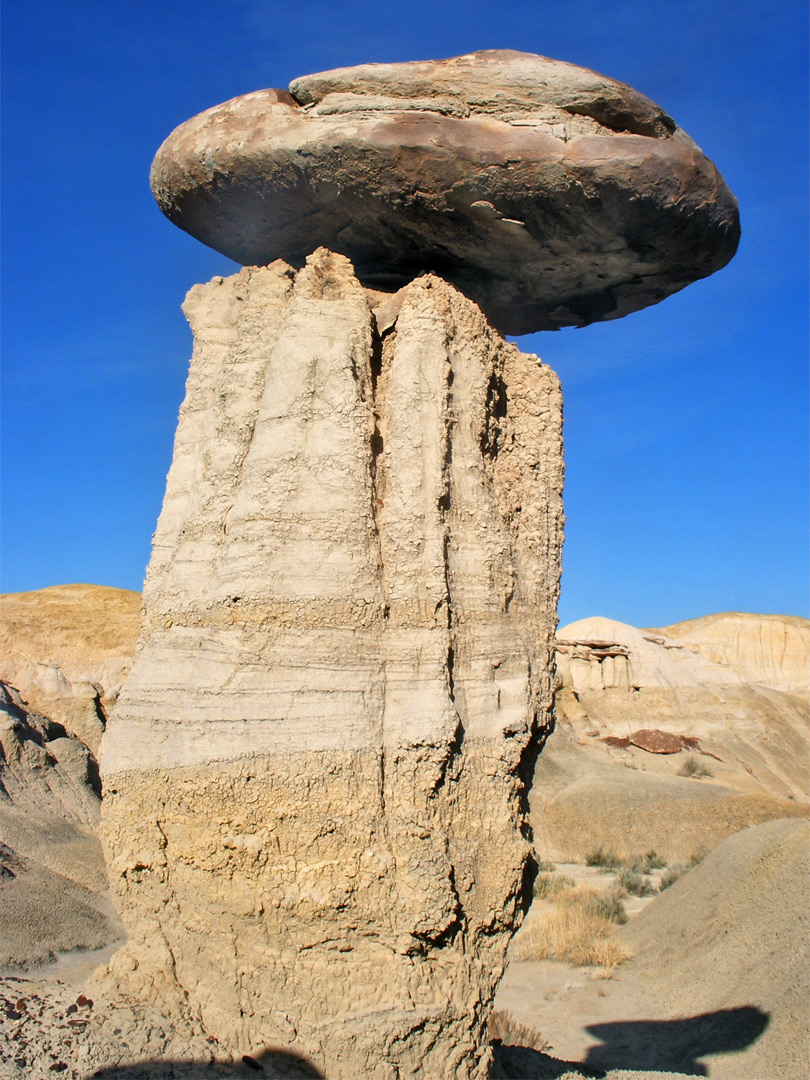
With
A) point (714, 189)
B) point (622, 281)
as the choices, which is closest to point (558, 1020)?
point (622, 281)

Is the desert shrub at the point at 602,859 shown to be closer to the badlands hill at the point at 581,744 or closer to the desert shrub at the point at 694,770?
the badlands hill at the point at 581,744

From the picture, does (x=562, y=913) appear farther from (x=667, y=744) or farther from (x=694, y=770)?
(x=667, y=744)

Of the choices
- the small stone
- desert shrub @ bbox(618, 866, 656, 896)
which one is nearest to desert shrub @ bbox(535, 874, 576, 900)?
desert shrub @ bbox(618, 866, 656, 896)

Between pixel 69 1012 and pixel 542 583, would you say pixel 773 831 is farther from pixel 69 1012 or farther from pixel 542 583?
pixel 69 1012

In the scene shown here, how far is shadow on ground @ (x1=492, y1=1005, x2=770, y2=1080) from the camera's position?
6.23 metres

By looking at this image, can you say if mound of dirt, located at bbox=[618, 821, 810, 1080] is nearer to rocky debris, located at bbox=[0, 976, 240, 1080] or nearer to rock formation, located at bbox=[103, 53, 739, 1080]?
rock formation, located at bbox=[103, 53, 739, 1080]

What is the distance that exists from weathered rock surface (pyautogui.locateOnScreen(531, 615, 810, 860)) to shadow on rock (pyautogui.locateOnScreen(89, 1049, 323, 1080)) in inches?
465

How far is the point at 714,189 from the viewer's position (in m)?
4.58

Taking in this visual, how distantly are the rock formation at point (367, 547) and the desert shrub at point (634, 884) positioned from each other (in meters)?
8.74

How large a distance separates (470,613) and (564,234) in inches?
93.1

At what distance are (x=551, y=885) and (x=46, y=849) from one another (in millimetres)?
7542

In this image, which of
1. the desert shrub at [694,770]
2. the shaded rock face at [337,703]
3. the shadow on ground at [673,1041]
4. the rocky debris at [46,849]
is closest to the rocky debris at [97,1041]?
the shaded rock face at [337,703]

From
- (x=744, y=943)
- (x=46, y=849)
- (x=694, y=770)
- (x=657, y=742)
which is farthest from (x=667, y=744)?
(x=46, y=849)

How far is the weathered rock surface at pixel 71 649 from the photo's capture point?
1328 cm
